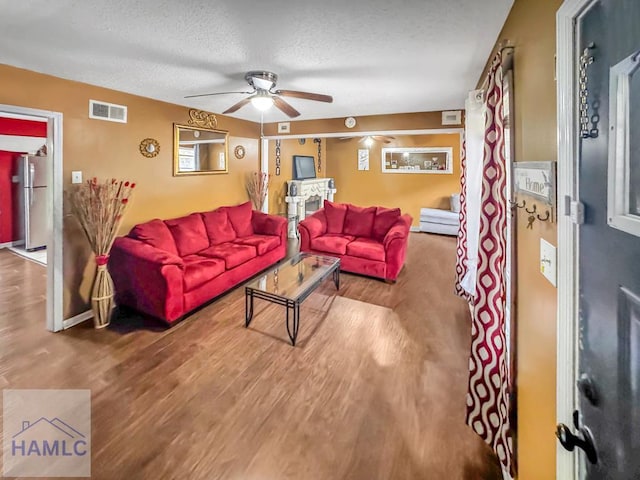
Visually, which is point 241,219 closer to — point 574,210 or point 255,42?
point 255,42

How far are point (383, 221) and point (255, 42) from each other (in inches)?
123

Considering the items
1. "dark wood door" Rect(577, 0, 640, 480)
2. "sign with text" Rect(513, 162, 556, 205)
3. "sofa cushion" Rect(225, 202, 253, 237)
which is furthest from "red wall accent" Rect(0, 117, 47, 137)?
"dark wood door" Rect(577, 0, 640, 480)

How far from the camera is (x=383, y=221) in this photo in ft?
15.3

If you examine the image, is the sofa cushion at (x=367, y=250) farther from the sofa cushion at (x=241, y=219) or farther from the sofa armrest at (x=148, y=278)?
the sofa armrest at (x=148, y=278)

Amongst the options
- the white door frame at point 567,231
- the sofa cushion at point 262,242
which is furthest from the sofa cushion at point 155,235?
the white door frame at point 567,231

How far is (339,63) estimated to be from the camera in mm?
2408

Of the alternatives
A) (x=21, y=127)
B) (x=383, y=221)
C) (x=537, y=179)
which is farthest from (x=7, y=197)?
(x=537, y=179)

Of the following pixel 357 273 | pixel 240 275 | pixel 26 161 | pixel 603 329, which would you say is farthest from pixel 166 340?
pixel 26 161

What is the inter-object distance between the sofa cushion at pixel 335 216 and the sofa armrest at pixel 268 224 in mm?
752

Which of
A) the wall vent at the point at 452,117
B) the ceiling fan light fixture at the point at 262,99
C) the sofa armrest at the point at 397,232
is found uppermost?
the wall vent at the point at 452,117

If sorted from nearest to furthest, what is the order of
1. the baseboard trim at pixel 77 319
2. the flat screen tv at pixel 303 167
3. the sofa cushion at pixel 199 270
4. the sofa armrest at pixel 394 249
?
the baseboard trim at pixel 77 319, the sofa cushion at pixel 199 270, the sofa armrest at pixel 394 249, the flat screen tv at pixel 303 167

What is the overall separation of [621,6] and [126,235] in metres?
4.02

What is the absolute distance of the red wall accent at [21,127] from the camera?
4.96 metres

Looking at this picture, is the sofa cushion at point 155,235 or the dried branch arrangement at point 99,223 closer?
the dried branch arrangement at point 99,223
